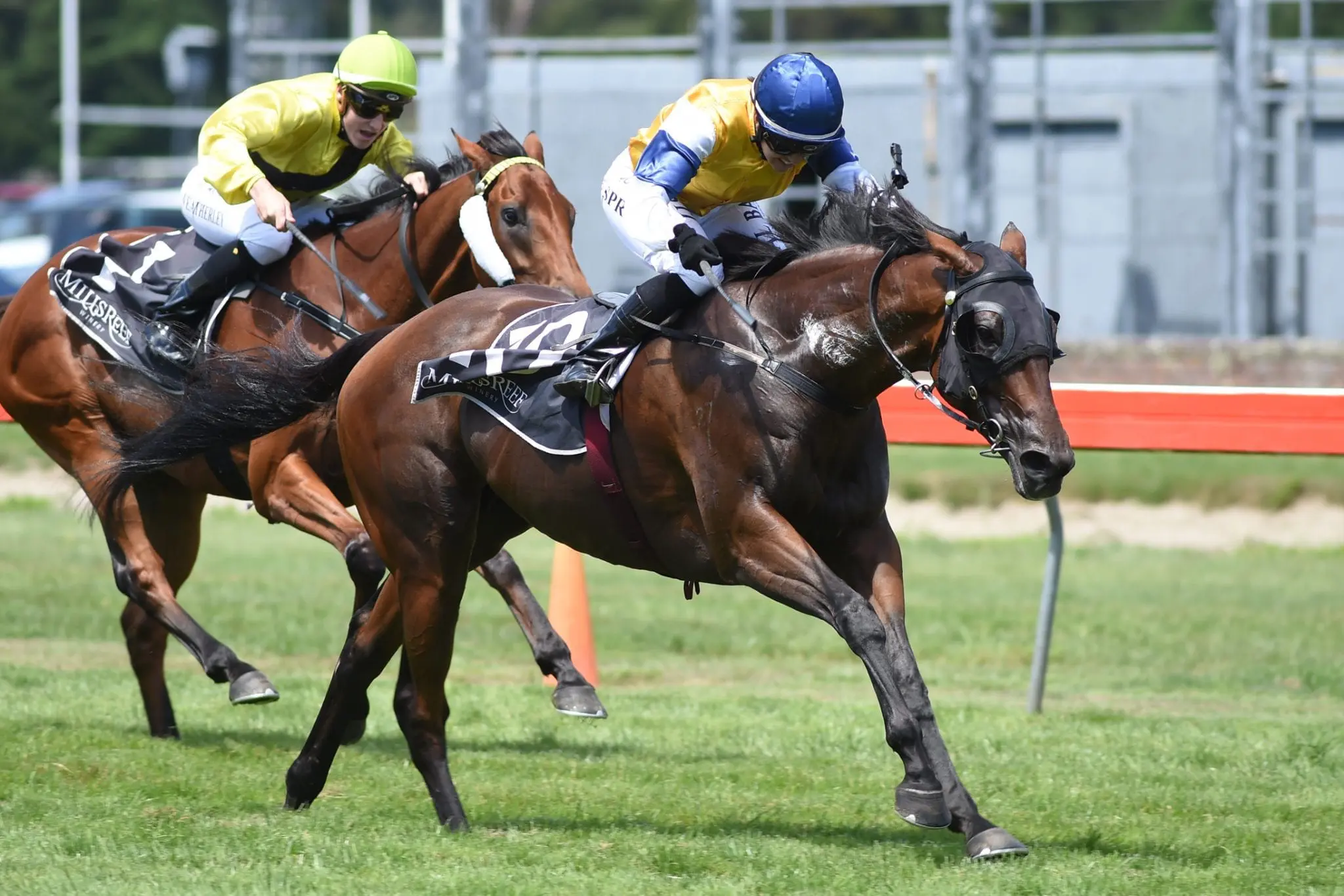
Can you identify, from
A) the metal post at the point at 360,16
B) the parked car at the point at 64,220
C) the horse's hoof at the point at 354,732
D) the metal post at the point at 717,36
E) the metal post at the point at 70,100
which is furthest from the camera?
the metal post at the point at 70,100

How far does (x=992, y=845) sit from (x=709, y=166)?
211cm

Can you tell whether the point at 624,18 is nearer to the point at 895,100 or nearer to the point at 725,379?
the point at 895,100

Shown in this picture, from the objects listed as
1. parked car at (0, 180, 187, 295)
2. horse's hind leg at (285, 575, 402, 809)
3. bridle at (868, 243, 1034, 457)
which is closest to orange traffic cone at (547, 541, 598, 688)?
horse's hind leg at (285, 575, 402, 809)

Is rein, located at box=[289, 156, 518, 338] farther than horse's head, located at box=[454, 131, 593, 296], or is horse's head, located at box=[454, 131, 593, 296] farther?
rein, located at box=[289, 156, 518, 338]

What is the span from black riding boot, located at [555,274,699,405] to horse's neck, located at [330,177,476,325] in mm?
1790

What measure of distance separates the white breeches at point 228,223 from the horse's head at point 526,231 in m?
0.77

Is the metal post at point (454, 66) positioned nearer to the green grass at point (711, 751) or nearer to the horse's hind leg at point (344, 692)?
the green grass at point (711, 751)

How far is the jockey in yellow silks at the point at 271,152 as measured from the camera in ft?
22.5

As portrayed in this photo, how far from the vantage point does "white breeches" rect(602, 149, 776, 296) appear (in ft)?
16.9

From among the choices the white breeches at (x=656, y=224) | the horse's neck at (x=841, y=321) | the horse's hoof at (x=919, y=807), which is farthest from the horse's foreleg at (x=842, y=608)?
the white breeches at (x=656, y=224)

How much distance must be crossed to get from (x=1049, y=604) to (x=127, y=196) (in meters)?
20.2

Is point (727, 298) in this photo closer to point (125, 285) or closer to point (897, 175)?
point (897, 175)

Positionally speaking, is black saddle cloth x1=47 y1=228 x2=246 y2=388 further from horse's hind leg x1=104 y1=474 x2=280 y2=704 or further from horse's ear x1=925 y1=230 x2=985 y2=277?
horse's ear x1=925 y1=230 x2=985 y2=277

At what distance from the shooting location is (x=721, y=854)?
5.01 metres
